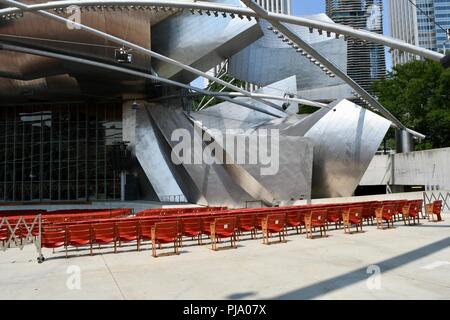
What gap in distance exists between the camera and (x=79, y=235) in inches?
358

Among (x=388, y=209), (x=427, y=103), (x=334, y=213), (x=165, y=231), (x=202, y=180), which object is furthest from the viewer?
(x=427, y=103)

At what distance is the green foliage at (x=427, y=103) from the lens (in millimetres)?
35688

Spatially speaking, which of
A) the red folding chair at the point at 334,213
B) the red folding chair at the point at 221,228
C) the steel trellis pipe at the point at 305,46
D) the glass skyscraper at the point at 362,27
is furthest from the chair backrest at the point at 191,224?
the glass skyscraper at the point at 362,27

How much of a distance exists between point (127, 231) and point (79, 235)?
1.09m

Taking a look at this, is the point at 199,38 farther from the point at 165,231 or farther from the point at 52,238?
the point at 52,238

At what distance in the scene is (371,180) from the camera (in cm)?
3098

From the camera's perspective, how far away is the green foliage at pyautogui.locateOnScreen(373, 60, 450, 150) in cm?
3569

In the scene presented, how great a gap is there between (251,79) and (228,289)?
30.6 metres

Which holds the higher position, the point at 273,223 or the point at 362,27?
the point at 362,27

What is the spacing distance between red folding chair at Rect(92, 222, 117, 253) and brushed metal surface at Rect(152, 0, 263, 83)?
670 inches

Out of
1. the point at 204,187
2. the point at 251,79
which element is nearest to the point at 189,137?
the point at 204,187

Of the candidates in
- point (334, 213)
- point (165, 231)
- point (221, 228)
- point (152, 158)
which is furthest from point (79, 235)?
point (152, 158)

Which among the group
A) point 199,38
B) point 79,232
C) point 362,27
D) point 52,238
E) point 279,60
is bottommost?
point 52,238

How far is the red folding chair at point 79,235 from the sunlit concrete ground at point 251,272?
13.5 inches
